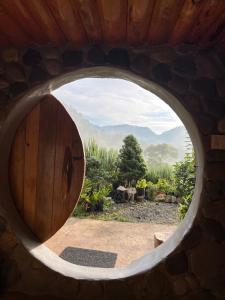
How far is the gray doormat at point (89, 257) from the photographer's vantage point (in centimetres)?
258

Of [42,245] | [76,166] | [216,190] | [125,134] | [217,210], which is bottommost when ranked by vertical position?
[42,245]

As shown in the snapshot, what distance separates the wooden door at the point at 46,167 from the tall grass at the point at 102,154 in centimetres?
375

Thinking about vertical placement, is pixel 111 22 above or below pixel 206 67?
above

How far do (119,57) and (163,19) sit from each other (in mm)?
386

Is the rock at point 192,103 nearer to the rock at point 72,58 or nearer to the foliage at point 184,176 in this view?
the rock at point 72,58

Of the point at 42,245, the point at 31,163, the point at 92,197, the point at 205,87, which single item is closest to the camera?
the point at 205,87

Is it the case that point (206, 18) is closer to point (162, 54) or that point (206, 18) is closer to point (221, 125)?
point (162, 54)

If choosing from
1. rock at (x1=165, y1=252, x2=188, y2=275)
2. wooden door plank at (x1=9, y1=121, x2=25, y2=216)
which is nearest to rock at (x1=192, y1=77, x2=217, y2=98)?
rock at (x1=165, y1=252, x2=188, y2=275)

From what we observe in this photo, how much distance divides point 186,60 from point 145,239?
8.82 ft

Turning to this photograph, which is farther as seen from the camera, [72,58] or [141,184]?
[141,184]

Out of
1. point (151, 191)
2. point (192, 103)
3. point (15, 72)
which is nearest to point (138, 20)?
point (192, 103)

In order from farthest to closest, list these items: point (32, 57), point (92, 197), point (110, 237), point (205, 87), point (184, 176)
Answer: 1. point (184, 176)
2. point (92, 197)
3. point (110, 237)
4. point (32, 57)
5. point (205, 87)

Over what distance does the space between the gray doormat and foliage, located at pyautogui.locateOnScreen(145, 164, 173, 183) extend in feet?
11.3

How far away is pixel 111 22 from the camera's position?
118 cm
